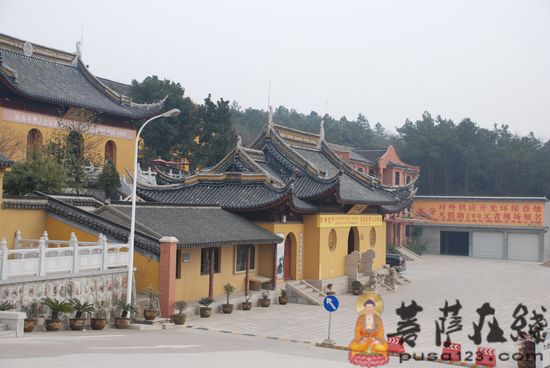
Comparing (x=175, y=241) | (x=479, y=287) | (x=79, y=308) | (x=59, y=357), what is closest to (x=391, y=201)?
(x=479, y=287)

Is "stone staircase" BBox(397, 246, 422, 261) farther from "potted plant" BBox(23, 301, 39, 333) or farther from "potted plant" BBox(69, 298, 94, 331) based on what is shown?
"potted plant" BBox(23, 301, 39, 333)

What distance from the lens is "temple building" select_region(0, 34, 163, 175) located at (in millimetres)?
32844

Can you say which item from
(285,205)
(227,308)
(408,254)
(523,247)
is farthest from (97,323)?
(523,247)

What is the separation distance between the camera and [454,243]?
57062mm

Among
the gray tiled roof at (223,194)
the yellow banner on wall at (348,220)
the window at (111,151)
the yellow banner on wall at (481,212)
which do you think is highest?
the window at (111,151)

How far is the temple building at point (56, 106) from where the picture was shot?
3284 centimetres

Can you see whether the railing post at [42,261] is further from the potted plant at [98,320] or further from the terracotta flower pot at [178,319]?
the terracotta flower pot at [178,319]

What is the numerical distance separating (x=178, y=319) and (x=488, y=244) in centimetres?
3971

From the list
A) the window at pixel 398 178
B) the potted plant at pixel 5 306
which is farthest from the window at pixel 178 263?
the window at pixel 398 178

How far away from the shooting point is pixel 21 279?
15531mm

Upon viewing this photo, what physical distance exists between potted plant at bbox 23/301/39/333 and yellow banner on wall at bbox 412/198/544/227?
43357mm

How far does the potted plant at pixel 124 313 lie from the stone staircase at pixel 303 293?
9.17 m

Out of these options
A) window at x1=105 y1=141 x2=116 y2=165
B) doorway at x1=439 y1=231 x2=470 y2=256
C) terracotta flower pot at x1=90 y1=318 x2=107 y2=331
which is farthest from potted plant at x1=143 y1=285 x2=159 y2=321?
doorway at x1=439 y1=231 x2=470 y2=256

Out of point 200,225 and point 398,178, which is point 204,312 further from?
point 398,178
